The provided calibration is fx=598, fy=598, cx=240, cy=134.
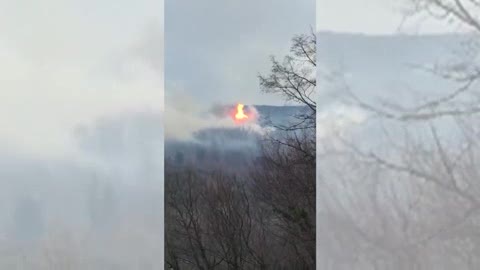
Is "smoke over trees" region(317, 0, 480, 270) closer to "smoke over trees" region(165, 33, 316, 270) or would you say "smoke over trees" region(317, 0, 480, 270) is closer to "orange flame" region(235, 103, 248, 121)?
"smoke over trees" region(165, 33, 316, 270)

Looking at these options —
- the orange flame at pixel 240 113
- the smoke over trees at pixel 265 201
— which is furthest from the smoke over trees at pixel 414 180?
the orange flame at pixel 240 113

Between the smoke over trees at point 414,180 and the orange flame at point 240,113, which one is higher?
the orange flame at point 240,113

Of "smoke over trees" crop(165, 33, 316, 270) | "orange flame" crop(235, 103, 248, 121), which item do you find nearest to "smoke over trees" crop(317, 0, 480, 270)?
"smoke over trees" crop(165, 33, 316, 270)

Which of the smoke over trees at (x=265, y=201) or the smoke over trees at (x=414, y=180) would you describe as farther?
the smoke over trees at (x=265, y=201)

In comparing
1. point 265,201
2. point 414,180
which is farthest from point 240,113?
point 414,180

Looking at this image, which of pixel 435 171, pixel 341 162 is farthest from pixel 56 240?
pixel 435 171

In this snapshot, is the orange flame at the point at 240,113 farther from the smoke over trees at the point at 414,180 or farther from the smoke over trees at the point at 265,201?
the smoke over trees at the point at 414,180

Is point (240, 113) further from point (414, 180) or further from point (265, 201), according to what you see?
point (414, 180)

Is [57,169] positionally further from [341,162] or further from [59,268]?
[341,162]
